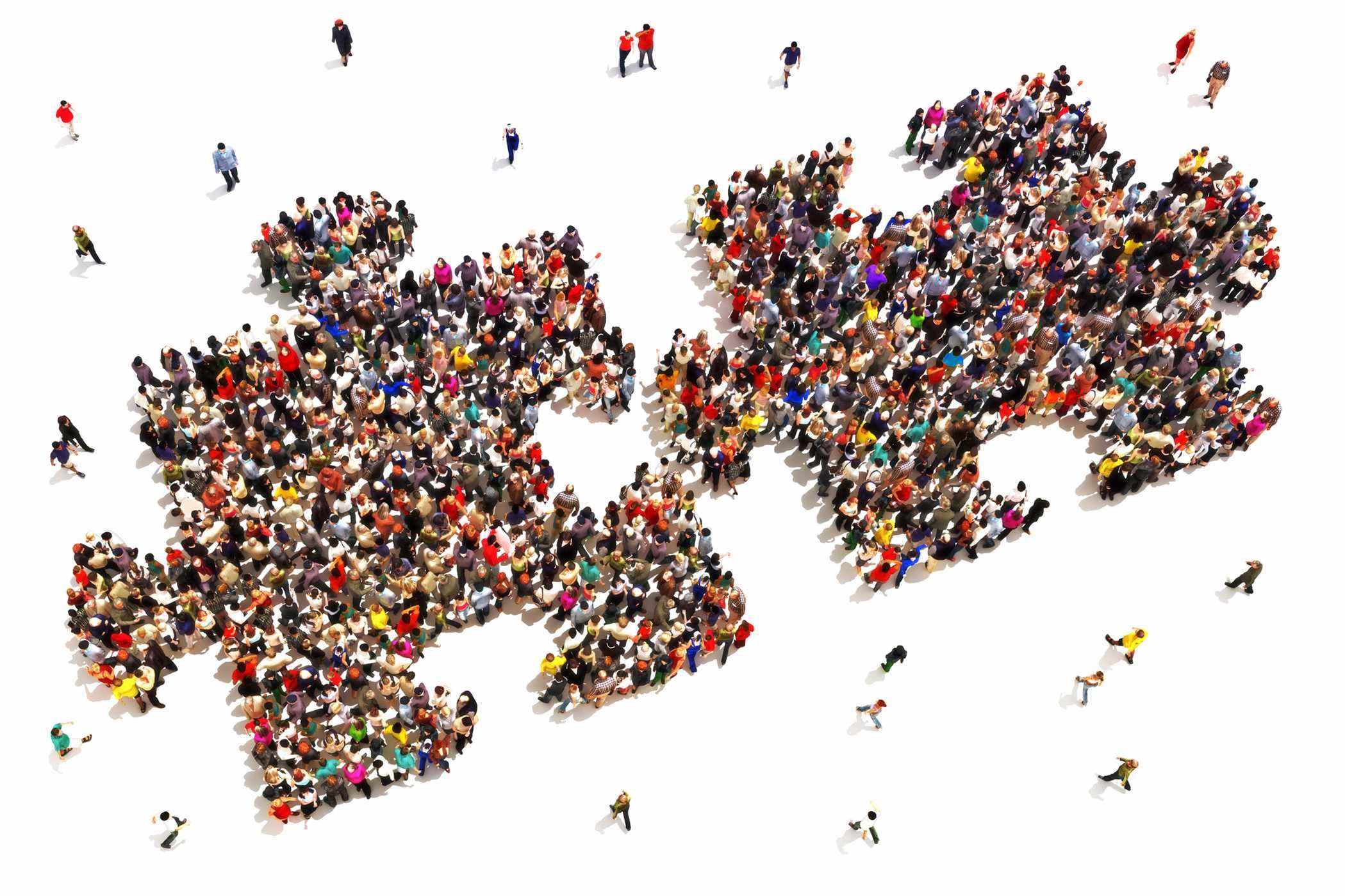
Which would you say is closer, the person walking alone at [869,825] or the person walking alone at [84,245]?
the person walking alone at [869,825]

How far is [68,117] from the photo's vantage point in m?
37.2

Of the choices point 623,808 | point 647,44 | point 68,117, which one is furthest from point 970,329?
point 68,117

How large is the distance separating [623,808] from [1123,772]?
1041cm

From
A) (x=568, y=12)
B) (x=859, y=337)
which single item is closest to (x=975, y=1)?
(x=568, y=12)

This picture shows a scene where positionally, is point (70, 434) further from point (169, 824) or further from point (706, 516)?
point (706, 516)

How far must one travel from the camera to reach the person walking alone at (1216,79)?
39781 millimetres

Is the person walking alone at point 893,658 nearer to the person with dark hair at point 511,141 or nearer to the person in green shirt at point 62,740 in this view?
the person in green shirt at point 62,740

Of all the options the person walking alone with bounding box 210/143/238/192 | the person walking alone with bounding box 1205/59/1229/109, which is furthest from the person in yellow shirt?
the person walking alone with bounding box 210/143/238/192

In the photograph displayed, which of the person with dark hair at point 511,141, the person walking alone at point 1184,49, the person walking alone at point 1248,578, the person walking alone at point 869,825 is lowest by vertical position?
the person walking alone at point 869,825

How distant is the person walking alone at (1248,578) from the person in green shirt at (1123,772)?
5420 mm

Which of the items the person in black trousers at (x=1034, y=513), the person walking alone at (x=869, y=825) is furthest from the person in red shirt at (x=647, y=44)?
the person walking alone at (x=869, y=825)

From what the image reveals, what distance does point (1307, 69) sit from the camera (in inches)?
1670

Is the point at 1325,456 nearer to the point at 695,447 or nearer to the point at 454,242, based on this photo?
the point at 695,447

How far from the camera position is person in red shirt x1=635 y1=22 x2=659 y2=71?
130 feet
